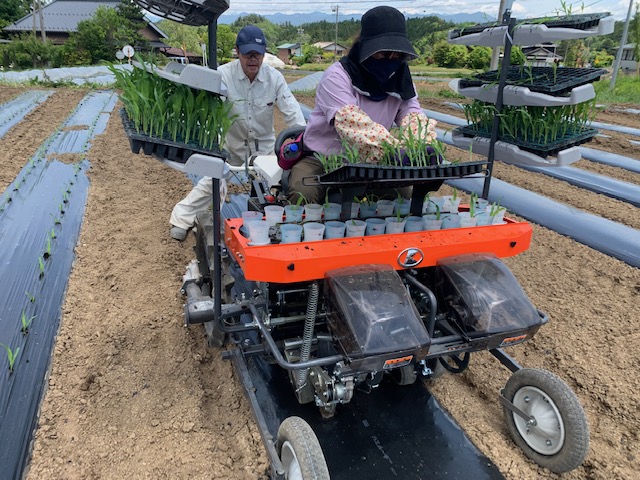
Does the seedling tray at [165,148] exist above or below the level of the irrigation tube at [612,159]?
above

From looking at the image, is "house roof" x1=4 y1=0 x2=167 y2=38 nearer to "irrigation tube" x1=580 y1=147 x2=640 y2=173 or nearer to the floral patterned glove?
"irrigation tube" x1=580 y1=147 x2=640 y2=173

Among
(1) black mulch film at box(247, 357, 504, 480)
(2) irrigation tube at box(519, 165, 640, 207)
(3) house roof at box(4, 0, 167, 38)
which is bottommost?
(1) black mulch film at box(247, 357, 504, 480)

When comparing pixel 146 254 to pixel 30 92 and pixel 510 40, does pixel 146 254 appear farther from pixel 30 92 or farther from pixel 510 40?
pixel 30 92

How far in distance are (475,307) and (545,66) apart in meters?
1.72

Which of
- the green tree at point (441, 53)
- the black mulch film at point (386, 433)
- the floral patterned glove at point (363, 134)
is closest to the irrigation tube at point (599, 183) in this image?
the floral patterned glove at point (363, 134)

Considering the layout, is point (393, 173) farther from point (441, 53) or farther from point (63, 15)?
point (63, 15)

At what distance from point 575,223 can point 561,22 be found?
310 centimetres

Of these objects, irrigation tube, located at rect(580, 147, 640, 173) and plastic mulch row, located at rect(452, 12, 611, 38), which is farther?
irrigation tube, located at rect(580, 147, 640, 173)

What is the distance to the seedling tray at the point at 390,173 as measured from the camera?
6.77ft

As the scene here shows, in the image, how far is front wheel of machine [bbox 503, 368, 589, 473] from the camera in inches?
83.6

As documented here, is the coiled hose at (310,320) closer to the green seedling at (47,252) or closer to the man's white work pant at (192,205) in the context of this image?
the man's white work pant at (192,205)

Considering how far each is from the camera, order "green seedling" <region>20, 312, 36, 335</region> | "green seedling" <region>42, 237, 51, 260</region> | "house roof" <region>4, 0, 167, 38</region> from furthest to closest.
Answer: "house roof" <region>4, 0, 167, 38</region>, "green seedling" <region>42, 237, 51, 260</region>, "green seedling" <region>20, 312, 36, 335</region>

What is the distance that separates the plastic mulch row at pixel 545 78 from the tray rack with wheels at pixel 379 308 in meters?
0.73

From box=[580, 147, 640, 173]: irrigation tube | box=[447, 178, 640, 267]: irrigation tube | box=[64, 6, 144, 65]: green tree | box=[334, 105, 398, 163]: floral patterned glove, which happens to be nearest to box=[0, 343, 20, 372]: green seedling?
box=[334, 105, 398, 163]: floral patterned glove
